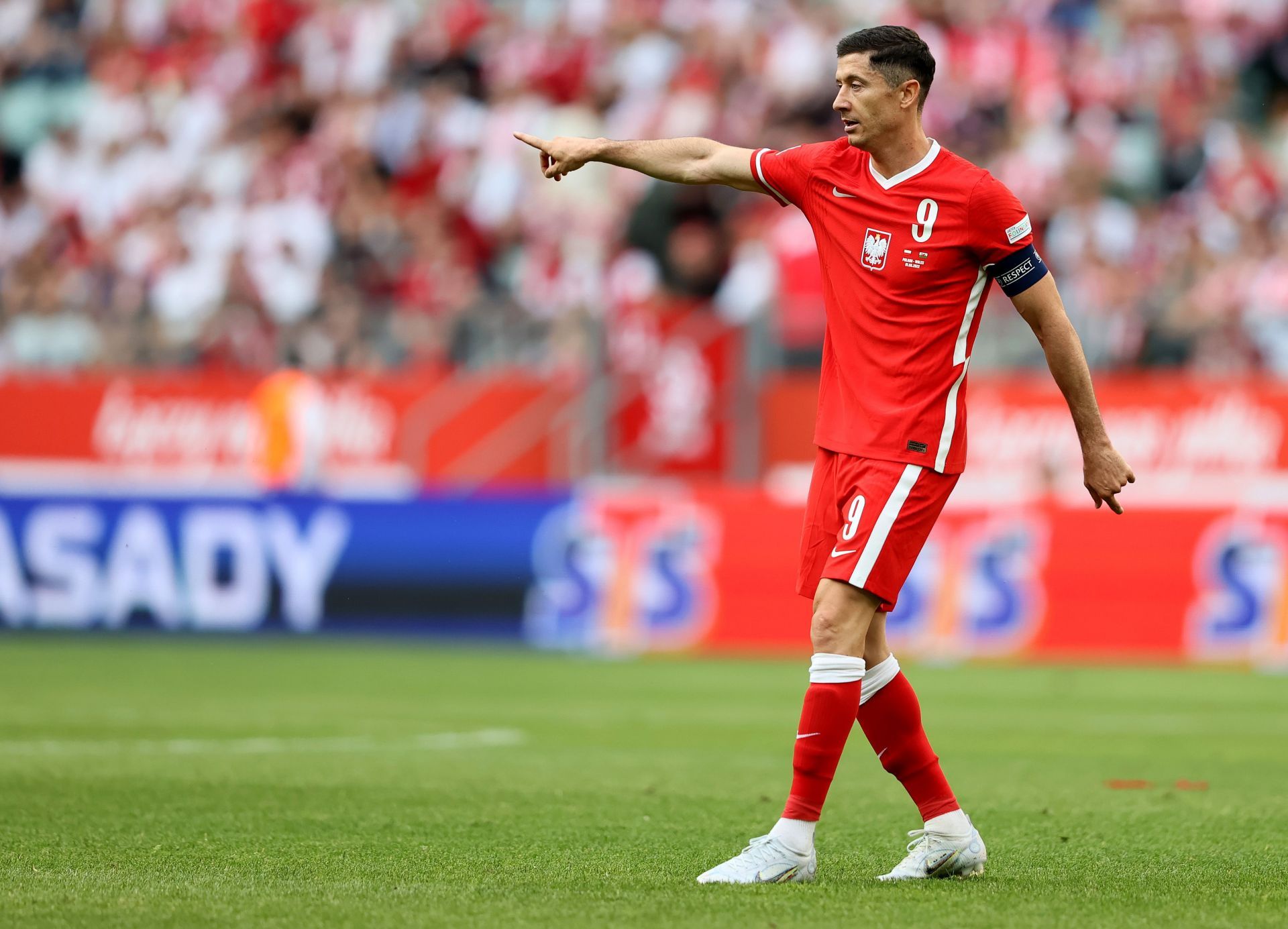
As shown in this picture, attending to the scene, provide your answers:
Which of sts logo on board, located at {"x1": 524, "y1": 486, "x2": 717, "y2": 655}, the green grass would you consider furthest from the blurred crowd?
the green grass

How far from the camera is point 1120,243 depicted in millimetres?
18031

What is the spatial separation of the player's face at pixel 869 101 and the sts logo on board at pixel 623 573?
10498 millimetres

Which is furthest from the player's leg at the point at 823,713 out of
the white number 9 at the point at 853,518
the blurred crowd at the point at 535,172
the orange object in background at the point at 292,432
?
the orange object in background at the point at 292,432

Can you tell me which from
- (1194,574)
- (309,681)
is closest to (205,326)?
(309,681)

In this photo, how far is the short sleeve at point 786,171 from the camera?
249 inches

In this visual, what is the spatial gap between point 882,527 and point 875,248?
857mm

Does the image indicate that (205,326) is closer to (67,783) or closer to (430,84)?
(430,84)

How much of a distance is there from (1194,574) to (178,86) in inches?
579

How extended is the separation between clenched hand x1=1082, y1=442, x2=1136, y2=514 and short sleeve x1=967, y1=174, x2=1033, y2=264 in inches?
26.6

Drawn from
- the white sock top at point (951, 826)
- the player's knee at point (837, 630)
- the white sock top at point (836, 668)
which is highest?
the player's knee at point (837, 630)

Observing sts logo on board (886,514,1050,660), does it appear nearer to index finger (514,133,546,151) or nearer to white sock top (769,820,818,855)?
index finger (514,133,546,151)

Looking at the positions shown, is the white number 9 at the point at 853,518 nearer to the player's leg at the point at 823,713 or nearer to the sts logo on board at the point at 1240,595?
the player's leg at the point at 823,713

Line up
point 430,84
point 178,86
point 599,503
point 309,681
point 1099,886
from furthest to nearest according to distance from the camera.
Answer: point 178,86, point 430,84, point 599,503, point 309,681, point 1099,886

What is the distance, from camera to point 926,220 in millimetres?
6000
